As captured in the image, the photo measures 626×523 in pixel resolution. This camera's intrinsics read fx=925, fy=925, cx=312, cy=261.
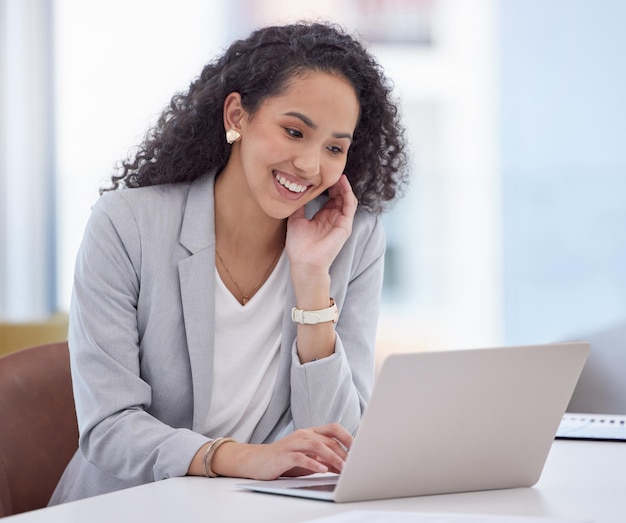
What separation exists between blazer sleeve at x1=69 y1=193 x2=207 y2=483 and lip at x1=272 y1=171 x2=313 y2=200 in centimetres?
27

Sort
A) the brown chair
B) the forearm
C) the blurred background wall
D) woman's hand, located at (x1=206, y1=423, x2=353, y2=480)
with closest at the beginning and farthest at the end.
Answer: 1. woman's hand, located at (x1=206, y1=423, x2=353, y2=480)
2. the brown chair
3. the forearm
4. the blurred background wall

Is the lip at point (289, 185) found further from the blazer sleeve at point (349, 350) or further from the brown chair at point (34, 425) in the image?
the brown chair at point (34, 425)

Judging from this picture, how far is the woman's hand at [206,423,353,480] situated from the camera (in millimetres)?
1184

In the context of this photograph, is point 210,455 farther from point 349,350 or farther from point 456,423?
point 349,350

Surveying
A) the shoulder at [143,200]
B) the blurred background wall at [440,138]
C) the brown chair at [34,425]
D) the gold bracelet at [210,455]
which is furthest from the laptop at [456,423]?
the blurred background wall at [440,138]

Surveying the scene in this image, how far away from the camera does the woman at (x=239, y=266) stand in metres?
1.50

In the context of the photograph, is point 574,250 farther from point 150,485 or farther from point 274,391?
point 150,485

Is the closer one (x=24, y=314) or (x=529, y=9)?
(x=529, y=9)

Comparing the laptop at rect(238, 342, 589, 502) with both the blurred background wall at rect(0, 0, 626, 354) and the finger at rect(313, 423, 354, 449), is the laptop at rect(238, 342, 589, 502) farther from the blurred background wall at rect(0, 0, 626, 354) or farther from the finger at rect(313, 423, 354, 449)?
the blurred background wall at rect(0, 0, 626, 354)

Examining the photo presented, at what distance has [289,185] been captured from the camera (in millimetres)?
1688

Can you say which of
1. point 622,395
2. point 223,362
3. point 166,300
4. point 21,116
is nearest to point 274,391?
point 223,362

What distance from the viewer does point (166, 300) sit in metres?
1.56

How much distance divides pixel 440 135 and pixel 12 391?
10.4ft

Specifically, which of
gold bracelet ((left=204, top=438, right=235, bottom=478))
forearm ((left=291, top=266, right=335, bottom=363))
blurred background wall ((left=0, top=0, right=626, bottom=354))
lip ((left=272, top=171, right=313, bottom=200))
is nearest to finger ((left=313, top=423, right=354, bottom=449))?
gold bracelet ((left=204, top=438, right=235, bottom=478))
